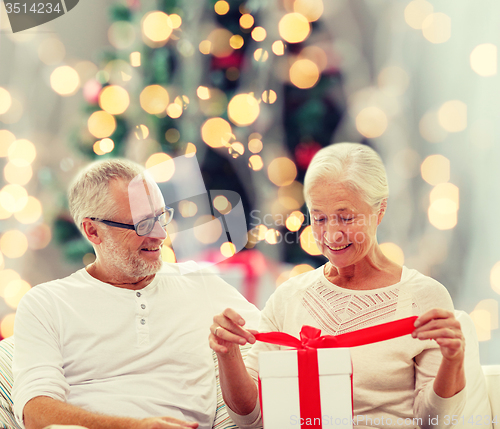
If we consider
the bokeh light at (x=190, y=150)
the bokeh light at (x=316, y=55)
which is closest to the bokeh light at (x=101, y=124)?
the bokeh light at (x=190, y=150)

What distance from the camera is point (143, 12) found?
1705 mm

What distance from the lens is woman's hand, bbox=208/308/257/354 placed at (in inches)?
43.7

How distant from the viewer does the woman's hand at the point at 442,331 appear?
3.38 ft

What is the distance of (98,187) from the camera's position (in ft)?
4.95

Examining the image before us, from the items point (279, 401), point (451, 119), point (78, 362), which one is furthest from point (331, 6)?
point (78, 362)

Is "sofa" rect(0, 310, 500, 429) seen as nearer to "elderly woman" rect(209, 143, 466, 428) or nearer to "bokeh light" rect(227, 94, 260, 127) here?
"elderly woman" rect(209, 143, 466, 428)

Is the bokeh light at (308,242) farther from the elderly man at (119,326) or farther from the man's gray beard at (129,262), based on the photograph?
the man's gray beard at (129,262)

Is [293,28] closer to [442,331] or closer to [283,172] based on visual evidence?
[283,172]

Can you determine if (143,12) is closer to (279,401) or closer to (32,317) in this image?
(32,317)

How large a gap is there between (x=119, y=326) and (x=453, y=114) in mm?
1320

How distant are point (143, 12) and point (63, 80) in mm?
406

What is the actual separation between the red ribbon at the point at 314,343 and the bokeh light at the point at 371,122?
28.8 inches

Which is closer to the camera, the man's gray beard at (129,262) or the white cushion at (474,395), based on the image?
the white cushion at (474,395)

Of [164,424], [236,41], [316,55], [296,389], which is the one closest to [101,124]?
[236,41]
